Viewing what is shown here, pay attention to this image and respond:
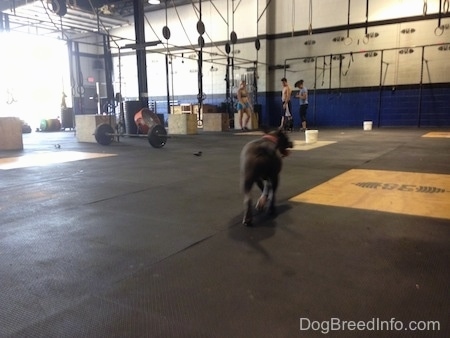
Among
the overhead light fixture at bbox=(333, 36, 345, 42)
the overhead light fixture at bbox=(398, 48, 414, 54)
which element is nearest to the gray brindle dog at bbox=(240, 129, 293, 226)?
the overhead light fixture at bbox=(398, 48, 414, 54)

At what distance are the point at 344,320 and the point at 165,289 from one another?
66cm

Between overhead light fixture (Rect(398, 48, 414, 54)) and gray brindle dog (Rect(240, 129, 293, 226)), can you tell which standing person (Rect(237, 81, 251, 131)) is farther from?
gray brindle dog (Rect(240, 129, 293, 226))

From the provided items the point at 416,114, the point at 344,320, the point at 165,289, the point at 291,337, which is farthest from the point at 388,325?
the point at 416,114

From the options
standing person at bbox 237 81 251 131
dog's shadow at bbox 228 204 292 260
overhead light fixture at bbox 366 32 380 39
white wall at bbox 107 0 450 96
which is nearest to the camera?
dog's shadow at bbox 228 204 292 260

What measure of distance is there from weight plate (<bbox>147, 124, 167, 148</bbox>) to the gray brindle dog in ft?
14.4

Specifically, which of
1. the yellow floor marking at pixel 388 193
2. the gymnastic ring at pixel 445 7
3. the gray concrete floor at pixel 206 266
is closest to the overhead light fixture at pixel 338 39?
the gymnastic ring at pixel 445 7

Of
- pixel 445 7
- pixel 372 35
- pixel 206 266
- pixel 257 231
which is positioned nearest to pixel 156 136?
pixel 257 231

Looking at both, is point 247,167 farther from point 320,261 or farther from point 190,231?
point 320,261

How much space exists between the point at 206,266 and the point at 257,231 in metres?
0.54

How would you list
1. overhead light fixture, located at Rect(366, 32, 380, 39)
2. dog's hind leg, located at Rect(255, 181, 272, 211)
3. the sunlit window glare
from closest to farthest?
dog's hind leg, located at Rect(255, 181, 272, 211)
overhead light fixture, located at Rect(366, 32, 380, 39)
the sunlit window glare

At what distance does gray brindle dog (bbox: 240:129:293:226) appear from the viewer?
213 centimetres

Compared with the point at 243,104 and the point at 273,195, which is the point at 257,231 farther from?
the point at 243,104

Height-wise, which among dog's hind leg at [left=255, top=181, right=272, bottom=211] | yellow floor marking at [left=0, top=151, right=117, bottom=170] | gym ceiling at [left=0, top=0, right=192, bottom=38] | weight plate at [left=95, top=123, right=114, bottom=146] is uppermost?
gym ceiling at [left=0, top=0, right=192, bottom=38]

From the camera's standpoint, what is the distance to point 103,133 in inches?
284
